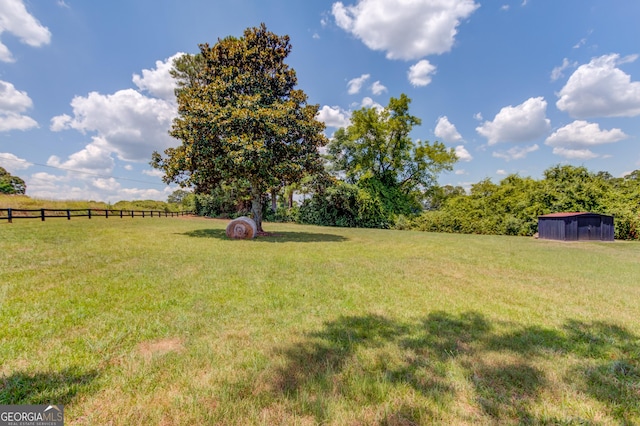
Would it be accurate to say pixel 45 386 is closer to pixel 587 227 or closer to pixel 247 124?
pixel 247 124

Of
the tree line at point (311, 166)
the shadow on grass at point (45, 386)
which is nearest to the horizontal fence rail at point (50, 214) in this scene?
the tree line at point (311, 166)

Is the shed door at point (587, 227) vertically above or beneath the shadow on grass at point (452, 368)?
above

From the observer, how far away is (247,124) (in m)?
15.1

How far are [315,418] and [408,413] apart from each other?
32.2 inches

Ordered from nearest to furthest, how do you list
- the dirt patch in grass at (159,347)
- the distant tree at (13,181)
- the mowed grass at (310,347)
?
the mowed grass at (310,347), the dirt patch in grass at (159,347), the distant tree at (13,181)

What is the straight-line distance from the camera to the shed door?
1933 centimetres

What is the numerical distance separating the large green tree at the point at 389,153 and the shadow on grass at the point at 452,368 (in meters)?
32.6

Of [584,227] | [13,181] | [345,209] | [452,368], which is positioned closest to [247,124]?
[452,368]

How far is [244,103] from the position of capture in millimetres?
15016

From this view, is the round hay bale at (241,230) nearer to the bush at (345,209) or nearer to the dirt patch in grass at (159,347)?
the dirt patch in grass at (159,347)

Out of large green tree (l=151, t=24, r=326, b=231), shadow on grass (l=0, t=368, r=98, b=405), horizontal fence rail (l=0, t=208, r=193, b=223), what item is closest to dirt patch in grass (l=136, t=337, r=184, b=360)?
shadow on grass (l=0, t=368, r=98, b=405)

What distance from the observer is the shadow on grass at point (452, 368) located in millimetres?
2471

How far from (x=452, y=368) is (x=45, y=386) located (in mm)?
4152

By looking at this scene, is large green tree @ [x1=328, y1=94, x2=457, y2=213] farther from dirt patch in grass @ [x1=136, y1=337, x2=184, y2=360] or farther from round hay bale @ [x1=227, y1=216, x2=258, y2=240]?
dirt patch in grass @ [x1=136, y1=337, x2=184, y2=360]
